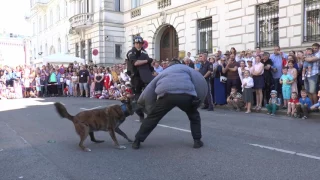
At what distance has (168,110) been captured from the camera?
5871mm

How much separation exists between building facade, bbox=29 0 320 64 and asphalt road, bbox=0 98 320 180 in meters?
8.46

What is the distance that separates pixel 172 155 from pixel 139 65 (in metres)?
3.14

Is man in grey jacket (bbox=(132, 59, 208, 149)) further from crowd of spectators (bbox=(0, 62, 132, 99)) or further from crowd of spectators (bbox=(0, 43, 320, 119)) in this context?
crowd of spectators (bbox=(0, 62, 132, 99))

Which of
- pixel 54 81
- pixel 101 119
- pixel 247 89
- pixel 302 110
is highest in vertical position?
pixel 54 81

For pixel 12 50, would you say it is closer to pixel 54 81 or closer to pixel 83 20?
pixel 83 20

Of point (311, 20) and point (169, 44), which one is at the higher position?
point (311, 20)

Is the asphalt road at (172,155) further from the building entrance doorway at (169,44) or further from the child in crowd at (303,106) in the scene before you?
the building entrance doorway at (169,44)

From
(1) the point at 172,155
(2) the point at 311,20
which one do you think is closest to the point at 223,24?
(2) the point at 311,20

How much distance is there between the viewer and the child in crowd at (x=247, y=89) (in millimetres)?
11664

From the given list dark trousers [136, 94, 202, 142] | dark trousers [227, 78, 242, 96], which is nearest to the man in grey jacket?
dark trousers [136, 94, 202, 142]

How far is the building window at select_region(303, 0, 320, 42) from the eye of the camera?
1502 centimetres

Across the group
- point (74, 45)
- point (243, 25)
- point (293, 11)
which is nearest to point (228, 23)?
point (243, 25)

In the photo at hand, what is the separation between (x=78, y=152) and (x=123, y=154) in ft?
2.71

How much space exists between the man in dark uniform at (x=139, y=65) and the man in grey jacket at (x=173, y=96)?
2.11m
